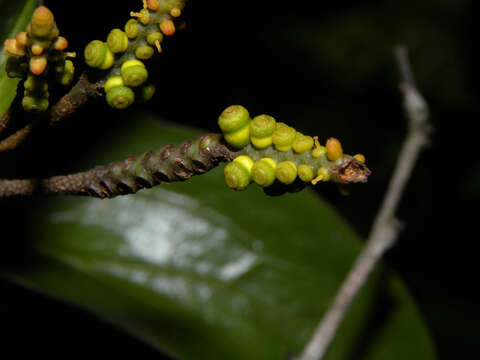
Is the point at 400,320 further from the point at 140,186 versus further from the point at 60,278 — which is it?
the point at 140,186

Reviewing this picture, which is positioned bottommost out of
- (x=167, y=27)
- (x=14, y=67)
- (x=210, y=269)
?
(x=210, y=269)

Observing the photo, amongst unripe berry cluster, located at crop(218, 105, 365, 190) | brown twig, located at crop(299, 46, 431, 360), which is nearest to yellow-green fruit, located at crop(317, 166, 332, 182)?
unripe berry cluster, located at crop(218, 105, 365, 190)

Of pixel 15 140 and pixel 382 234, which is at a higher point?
pixel 15 140

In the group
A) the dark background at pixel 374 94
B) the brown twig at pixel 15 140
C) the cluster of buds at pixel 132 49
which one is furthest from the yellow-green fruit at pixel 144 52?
the dark background at pixel 374 94

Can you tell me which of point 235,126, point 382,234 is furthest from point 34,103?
point 382,234

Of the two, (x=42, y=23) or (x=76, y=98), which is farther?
(x=76, y=98)

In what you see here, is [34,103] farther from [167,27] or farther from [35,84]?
[167,27]

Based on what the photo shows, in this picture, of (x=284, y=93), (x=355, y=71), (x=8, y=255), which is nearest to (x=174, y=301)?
(x=8, y=255)
